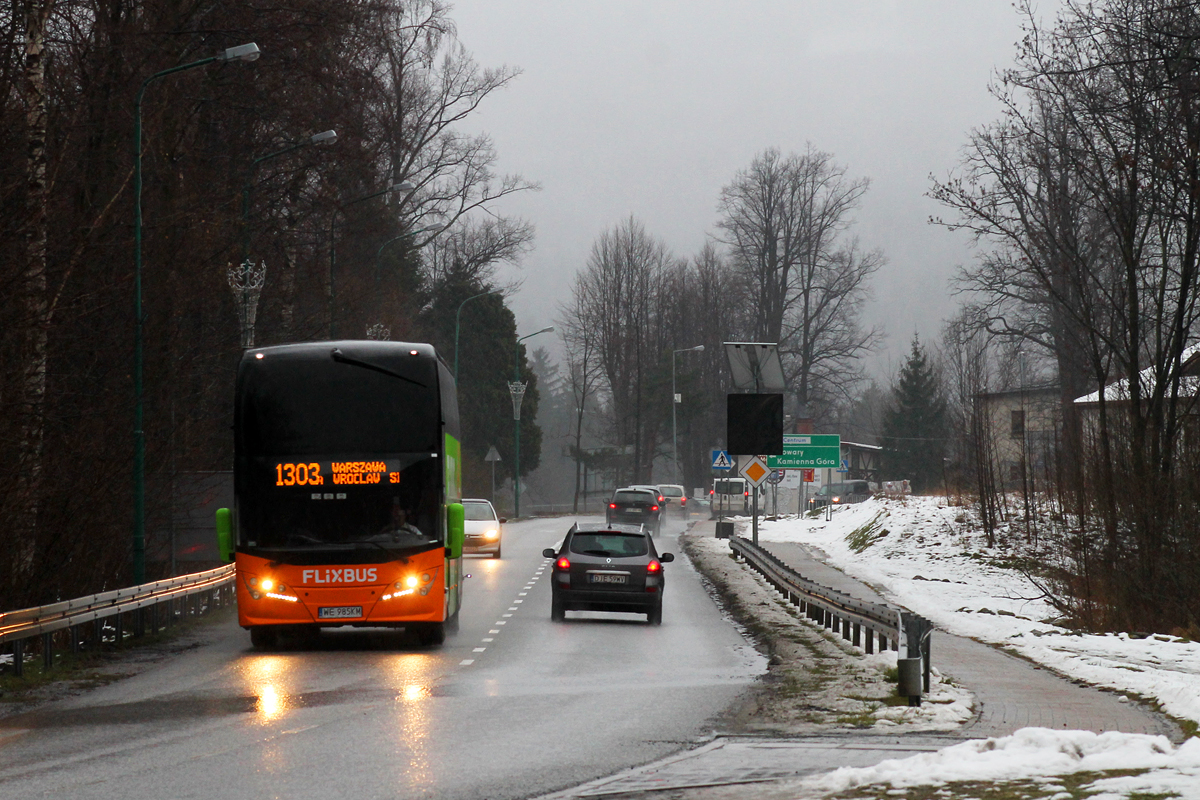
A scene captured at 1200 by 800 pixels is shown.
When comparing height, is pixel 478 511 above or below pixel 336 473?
below

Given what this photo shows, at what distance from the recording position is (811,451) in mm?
57156

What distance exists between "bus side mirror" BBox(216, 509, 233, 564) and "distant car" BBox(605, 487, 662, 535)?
34511 mm

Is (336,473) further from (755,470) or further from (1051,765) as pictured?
(755,470)

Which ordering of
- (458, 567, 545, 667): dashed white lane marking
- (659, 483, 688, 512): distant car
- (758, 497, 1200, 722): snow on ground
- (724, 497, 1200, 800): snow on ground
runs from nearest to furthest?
(724, 497, 1200, 800): snow on ground, (758, 497, 1200, 722): snow on ground, (458, 567, 545, 667): dashed white lane marking, (659, 483, 688, 512): distant car

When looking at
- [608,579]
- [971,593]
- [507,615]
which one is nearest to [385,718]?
[608,579]

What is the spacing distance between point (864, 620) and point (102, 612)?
877 cm

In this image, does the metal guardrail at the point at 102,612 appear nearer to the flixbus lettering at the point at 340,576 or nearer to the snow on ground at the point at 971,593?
the flixbus lettering at the point at 340,576

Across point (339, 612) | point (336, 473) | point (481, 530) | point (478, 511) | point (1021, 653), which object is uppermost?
point (336, 473)

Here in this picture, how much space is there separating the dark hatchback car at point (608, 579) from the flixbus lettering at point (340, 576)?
516 cm

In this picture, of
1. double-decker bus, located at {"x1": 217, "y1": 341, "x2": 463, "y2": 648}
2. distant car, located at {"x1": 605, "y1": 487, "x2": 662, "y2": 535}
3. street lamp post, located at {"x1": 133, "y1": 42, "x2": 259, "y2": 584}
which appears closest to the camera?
double-decker bus, located at {"x1": 217, "y1": 341, "x2": 463, "y2": 648}

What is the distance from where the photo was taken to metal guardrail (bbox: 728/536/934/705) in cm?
1297

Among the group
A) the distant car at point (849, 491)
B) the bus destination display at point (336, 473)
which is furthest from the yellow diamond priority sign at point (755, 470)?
the distant car at point (849, 491)

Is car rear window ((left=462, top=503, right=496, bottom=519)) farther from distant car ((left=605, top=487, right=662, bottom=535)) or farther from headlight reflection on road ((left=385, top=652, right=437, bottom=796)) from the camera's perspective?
headlight reflection on road ((left=385, top=652, right=437, bottom=796))

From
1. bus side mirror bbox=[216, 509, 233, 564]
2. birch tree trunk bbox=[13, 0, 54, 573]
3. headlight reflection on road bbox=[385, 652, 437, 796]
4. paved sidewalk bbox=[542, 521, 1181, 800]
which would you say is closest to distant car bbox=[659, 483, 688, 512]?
bus side mirror bbox=[216, 509, 233, 564]
